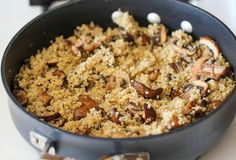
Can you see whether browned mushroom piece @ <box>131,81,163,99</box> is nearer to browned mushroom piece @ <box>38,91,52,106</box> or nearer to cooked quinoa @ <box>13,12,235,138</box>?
cooked quinoa @ <box>13,12,235,138</box>

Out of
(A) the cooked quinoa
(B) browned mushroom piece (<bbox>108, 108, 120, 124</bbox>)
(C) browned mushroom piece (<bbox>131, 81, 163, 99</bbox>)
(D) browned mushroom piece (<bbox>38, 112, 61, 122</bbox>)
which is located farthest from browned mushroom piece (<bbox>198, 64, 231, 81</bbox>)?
(D) browned mushroom piece (<bbox>38, 112, 61, 122</bbox>)

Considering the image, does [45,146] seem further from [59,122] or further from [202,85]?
[202,85]

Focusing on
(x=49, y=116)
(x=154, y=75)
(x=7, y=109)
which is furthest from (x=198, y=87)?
(x=7, y=109)

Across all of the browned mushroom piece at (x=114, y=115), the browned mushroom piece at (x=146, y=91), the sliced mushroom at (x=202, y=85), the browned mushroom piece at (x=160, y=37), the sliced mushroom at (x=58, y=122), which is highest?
the browned mushroom piece at (x=160, y=37)

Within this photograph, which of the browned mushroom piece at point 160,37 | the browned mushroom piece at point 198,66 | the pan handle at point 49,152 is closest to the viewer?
the pan handle at point 49,152

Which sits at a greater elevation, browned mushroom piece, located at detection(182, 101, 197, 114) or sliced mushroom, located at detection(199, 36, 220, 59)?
sliced mushroom, located at detection(199, 36, 220, 59)

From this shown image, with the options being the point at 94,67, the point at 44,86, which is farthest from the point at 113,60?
the point at 44,86

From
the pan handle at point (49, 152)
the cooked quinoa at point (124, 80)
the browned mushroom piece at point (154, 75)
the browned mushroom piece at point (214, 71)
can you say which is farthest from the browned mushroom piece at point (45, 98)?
the browned mushroom piece at point (214, 71)

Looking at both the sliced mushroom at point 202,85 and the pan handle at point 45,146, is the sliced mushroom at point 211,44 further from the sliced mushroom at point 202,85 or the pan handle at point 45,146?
the pan handle at point 45,146
